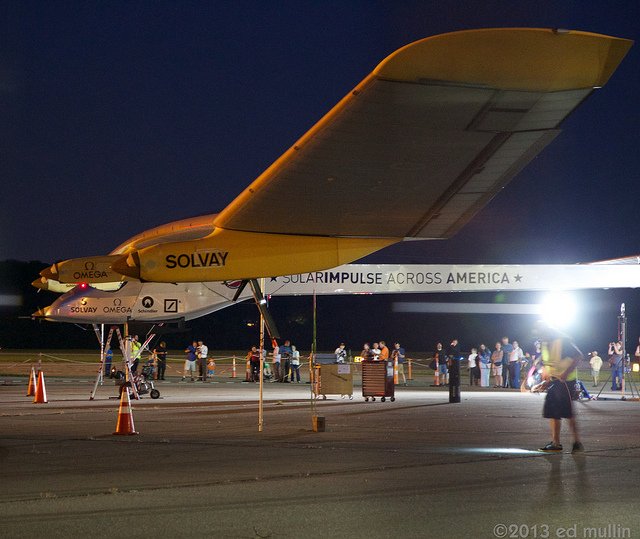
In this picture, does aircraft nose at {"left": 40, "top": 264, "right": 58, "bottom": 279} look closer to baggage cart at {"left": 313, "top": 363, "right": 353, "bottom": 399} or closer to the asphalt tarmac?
the asphalt tarmac

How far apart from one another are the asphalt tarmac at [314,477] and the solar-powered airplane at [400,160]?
8.68 ft

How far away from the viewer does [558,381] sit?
1155cm

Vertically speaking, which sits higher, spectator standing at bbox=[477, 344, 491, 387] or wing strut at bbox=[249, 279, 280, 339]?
wing strut at bbox=[249, 279, 280, 339]

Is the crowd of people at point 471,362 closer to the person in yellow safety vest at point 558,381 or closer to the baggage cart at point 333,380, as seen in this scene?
the baggage cart at point 333,380

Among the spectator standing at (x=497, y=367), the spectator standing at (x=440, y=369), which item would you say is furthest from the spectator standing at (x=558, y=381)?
the spectator standing at (x=440, y=369)

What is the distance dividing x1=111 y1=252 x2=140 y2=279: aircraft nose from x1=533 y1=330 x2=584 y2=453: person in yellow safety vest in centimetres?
589

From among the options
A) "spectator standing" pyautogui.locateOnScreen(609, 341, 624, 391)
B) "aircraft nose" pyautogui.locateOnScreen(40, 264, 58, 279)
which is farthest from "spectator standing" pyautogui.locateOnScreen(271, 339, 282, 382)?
"aircraft nose" pyautogui.locateOnScreen(40, 264, 58, 279)

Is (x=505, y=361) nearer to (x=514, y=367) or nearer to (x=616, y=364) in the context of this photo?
(x=514, y=367)

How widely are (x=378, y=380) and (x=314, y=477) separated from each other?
491 inches

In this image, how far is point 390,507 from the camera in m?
7.49

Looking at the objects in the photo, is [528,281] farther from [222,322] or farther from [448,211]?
[222,322]

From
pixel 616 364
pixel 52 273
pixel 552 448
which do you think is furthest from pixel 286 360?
pixel 552 448

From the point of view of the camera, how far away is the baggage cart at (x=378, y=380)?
21.4 meters

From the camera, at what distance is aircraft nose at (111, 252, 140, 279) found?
42.7 feet
